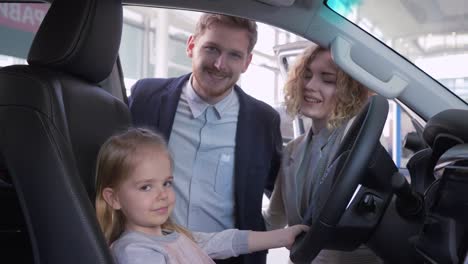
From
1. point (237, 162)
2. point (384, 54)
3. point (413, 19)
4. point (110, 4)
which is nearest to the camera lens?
point (110, 4)

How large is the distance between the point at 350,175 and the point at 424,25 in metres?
2.13

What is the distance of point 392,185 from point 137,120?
3.37ft

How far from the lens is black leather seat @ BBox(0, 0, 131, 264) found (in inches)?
37.3

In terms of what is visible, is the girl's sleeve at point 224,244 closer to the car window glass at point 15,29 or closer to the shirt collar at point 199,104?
the shirt collar at point 199,104

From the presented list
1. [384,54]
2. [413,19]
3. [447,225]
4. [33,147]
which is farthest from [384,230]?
[413,19]

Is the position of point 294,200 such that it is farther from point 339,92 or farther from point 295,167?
point 339,92

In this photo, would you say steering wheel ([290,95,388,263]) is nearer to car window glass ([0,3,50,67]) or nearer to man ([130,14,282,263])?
man ([130,14,282,263])

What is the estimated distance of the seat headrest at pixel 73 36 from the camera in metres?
1.14

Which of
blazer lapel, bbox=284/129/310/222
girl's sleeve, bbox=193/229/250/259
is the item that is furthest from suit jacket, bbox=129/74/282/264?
girl's sleeve, bbox=193/229/250/259

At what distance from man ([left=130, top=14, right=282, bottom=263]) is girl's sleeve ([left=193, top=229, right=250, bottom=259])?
0.98ft

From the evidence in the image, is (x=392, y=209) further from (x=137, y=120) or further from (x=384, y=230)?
(x=137, y=120)

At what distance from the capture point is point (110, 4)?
1223mm

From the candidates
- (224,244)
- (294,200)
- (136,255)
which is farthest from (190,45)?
(136,255)

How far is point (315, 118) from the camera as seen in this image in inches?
63.7
